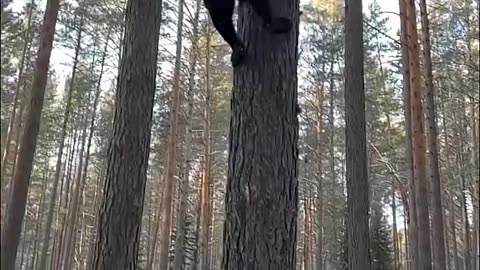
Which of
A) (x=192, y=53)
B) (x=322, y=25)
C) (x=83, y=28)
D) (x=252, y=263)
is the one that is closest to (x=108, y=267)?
(x=252, y=263)

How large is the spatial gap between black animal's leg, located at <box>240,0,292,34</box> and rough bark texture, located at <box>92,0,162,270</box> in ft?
8.42

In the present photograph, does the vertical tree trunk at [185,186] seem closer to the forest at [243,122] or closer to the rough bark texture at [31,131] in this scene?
the forest at [243,122]

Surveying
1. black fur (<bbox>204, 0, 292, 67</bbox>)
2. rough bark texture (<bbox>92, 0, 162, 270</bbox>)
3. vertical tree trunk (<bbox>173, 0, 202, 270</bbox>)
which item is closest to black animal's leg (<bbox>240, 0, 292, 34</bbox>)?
black fur (<bbox>204, 0, 292, 67</bbox>)

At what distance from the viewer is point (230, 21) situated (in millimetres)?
3070

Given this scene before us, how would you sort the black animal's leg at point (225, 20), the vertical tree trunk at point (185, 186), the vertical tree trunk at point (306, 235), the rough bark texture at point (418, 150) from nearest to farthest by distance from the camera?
the black animal's leg at point (225, 20), the rough bark texture at point (418, 150), the vertical tree trunk at point (185, 186), the vertical tree trunk at point (306, 235)

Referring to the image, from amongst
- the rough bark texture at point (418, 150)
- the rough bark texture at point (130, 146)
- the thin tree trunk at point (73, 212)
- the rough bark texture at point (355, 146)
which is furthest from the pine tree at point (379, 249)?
the thin tree trunk at point (73, 212)

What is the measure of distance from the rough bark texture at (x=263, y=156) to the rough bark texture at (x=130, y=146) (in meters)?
2.37

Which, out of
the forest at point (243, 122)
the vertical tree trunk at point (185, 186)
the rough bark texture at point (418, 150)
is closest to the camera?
the forest at point (243, 122)

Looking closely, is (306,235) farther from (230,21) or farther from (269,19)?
(269,19)

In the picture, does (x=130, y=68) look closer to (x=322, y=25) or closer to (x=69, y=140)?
(x=322, y=25)

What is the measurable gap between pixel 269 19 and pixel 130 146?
103 inches

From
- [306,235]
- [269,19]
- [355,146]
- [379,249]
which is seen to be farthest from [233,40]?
[306,235]

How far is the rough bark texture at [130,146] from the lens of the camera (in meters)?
4.95

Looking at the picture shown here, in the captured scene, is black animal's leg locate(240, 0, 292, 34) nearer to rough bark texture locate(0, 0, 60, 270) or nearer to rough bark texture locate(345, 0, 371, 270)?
rough bark texture locate(345, 0, 371, 270)
